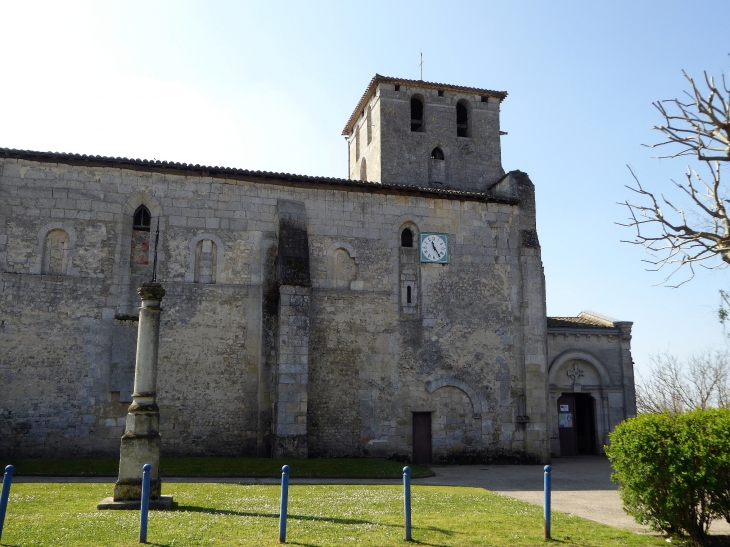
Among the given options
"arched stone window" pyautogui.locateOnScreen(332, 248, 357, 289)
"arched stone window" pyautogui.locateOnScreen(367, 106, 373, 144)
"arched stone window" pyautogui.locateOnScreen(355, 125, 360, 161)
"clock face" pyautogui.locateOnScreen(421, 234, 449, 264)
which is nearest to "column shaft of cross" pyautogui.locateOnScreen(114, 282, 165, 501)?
"arched stone window" pyautogui.locateOnScreen(332, 248, 357, 289)

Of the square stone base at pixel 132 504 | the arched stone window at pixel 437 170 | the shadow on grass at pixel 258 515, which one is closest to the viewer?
the shadow on grass at pixel 258 515

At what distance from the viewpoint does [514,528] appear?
884 centimetres

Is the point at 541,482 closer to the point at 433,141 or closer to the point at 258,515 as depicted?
the point at 258,515

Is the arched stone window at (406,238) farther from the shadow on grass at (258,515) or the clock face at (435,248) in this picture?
the shadow on grass at (258,515)

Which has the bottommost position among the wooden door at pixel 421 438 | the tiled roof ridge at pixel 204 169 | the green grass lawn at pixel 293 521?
the green grass lawn at pixel 293 521

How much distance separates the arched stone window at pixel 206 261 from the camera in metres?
18.0

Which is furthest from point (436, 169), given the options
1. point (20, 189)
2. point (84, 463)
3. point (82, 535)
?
point (82, 535)

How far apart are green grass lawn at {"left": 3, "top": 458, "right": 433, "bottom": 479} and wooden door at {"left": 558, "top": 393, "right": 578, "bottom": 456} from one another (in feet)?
27.3

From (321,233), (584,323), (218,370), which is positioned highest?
(321,233)

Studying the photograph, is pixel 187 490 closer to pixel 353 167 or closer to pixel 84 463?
pixel 84 463

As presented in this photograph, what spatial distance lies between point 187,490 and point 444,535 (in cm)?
551

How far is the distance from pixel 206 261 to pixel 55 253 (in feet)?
12.9

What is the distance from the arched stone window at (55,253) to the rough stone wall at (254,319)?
0.56 feet

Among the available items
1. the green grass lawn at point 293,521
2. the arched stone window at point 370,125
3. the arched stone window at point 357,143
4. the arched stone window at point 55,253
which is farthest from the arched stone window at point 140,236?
the arched stone window at point 357,143
